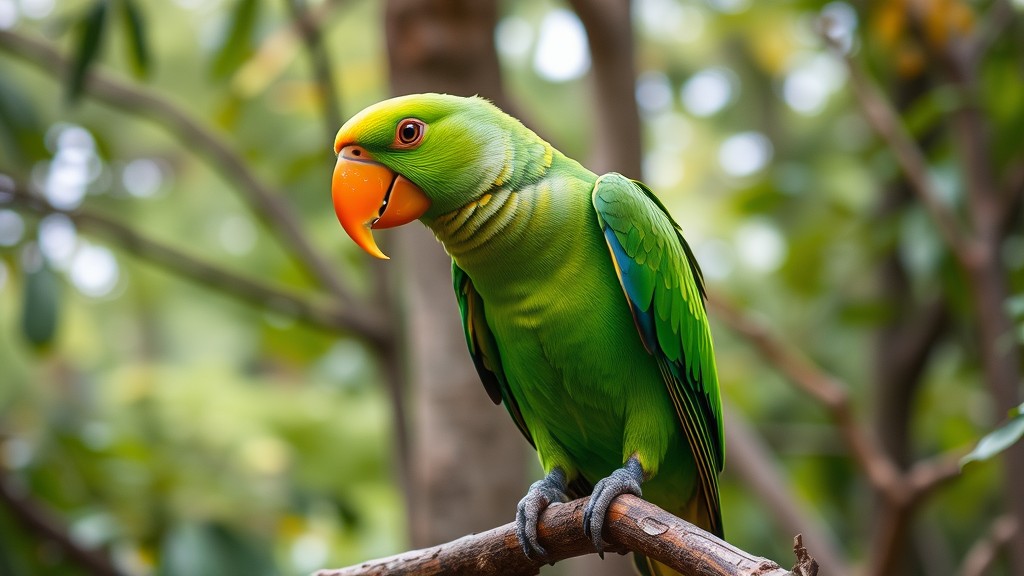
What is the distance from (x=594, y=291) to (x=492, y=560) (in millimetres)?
654

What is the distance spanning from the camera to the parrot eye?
2.10m

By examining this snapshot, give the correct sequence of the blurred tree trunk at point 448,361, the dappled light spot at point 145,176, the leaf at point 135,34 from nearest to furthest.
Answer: the blurred tree trunk at point 448,361 < the leaf at point 135,34 < the dappled light spot at point 145,176

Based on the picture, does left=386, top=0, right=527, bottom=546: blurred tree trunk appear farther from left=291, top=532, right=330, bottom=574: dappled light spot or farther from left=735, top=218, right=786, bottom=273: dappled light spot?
left=735, top=218, right=786, bottom=273: dappled light spot

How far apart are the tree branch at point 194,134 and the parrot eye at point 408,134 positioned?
109 inches

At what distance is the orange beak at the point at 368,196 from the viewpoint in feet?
6.90

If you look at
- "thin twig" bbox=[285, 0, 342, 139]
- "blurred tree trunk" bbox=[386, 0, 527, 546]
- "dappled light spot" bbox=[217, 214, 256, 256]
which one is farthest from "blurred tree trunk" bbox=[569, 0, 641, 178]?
"dappled light spot" bbox=[217, 214, 256, 256]

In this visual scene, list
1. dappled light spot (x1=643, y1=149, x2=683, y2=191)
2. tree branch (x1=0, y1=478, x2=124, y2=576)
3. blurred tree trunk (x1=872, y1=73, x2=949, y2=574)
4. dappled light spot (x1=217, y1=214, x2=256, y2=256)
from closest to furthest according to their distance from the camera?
tree branch (x1=0, y1=478, x2=124, y2=576), blurred tree trunk (x1=872, y1=73, x2=949, y2=574), dappled light spot (x1=217, y1=214, x2=256, y2=256), dappled light spot (x1=643, y1=149, x2=683, y2=191)

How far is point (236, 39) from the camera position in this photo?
4387mm

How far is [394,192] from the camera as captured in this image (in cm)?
213

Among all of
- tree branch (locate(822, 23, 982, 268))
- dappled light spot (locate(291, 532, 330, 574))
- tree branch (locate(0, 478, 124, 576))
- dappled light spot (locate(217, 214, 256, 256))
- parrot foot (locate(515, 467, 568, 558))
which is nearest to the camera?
parrot foot (locate(515, 467, 568, 558))

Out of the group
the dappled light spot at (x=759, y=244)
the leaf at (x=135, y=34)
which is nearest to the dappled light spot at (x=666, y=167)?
the dappled light spot at (x=759, y=244)

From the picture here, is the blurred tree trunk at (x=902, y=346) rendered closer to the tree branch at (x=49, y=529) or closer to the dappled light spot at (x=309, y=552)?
the dappled light spot at (x=309, y=552)

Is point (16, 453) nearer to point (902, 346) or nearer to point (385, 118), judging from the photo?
point (385, 118)

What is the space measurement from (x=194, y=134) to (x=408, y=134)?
2.90 meters
